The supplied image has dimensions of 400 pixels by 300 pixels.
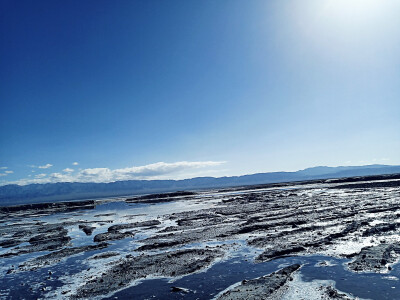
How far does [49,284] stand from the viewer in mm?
12180

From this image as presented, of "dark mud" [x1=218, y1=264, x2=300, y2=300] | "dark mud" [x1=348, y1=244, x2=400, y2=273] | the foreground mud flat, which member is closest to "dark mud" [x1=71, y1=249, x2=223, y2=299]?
the foreground mud flat

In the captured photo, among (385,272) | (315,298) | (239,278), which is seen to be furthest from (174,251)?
(385,272)

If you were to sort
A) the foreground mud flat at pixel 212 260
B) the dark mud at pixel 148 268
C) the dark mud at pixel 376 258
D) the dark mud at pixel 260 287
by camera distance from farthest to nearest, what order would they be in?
the dark mud at pixel 148 268
the dark mud at pixel 376 258
the foreground mud flat at pixel 212 260
the dark mud at pixel 260 287

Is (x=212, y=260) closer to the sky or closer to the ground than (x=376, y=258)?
closer to the ground

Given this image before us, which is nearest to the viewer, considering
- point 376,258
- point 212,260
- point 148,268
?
point 376,258

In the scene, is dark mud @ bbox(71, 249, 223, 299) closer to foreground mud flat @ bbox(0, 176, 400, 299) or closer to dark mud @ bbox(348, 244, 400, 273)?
foreground mud flat @ bbox(0, 176, 400, 299)

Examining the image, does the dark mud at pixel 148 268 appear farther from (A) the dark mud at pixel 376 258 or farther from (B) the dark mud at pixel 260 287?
(A) the dark mud at pixel 376 258

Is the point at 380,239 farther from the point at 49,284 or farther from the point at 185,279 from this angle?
the point at 49,284

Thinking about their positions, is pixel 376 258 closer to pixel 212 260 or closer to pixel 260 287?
pixel 260 287

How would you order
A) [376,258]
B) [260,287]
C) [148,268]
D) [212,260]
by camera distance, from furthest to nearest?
[212,260], [148,268], [376,258], [260,287]

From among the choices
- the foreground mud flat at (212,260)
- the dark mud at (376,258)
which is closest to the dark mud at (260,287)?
the foreground mud flat at (212,260)

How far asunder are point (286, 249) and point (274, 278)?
14.2 ft

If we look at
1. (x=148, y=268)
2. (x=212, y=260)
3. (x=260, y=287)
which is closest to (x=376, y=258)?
(x=260, y=287)

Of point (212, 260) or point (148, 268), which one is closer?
point (148, 268)
